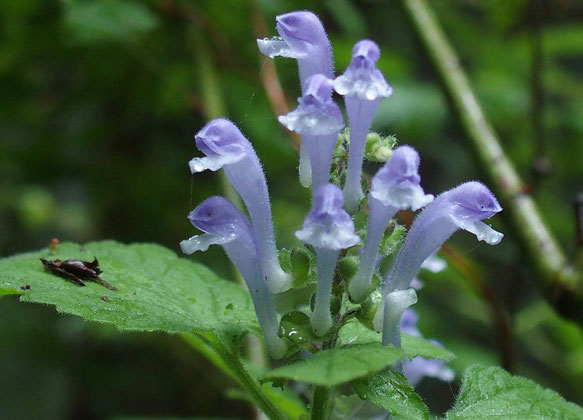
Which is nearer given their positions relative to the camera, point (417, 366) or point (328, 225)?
point (328, 225)

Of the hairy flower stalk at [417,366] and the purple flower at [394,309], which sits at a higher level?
the purple flower at [394,309]

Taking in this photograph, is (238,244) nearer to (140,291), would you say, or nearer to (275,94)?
(140,291)

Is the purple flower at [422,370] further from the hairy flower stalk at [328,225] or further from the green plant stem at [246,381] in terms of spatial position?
the hairy flower stalk at [328,225]

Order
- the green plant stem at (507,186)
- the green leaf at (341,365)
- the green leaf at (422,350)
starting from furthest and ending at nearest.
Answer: the green plant stem at (507,186) → the green leaf at (422,350) → the green leaf at (341,365)

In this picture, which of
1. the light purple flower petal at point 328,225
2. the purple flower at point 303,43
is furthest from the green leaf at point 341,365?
the purple flower at point 303,43

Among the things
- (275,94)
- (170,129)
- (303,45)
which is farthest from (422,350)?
(170,129)

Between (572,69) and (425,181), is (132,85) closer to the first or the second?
(425,181)

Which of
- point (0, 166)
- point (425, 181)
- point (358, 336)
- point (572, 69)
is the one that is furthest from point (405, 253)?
point (572, 69)
